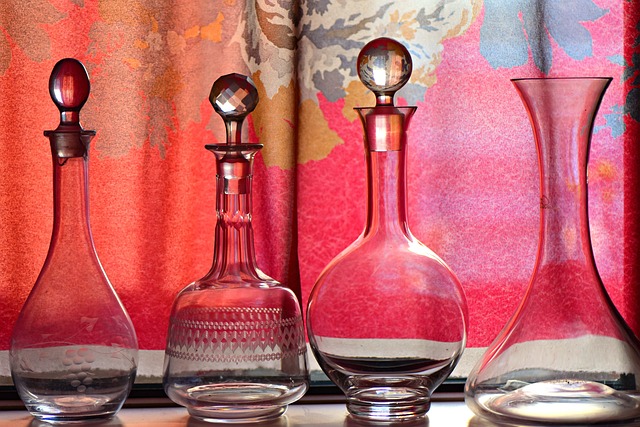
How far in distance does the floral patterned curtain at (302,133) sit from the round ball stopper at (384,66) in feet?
0.55

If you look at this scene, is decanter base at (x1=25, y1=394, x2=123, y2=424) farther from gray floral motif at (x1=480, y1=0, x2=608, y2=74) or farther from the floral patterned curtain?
gray floral motif at (x1=480, y1=0, x2=608, y2=74)

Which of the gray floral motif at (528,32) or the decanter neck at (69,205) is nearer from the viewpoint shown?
the decanter neck at (69,205)

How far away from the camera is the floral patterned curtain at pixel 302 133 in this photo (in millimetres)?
990

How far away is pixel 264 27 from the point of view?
99cm

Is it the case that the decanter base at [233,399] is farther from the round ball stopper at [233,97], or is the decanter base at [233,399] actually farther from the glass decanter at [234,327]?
the round ball stopper at [233,97]

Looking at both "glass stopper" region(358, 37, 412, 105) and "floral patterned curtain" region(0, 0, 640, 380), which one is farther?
"floral patterned curtain" region(0, 0, 640, 380)

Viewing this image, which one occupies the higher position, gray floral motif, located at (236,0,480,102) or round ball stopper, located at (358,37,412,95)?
gray floral motif, located at (236,0,480,102)

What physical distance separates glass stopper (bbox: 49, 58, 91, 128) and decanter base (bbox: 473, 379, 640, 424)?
17.6 inches

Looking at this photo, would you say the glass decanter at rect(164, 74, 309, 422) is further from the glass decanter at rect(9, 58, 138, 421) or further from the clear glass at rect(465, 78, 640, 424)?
the clear glass at rect(465, 78, 640, 424)

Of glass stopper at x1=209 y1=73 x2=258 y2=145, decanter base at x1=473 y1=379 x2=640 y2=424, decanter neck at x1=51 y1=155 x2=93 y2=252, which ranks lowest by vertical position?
decanter base at x1=473 y1=379 x2=640 y2=424

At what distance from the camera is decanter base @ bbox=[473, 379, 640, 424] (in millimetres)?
767

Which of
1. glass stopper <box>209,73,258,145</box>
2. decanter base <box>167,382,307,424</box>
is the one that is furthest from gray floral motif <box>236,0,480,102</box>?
decanter base <box>167,382,307,424</box>

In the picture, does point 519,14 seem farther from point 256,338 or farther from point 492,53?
point 256,338

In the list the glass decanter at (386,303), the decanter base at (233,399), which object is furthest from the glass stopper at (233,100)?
the decanter base at (233,399)
